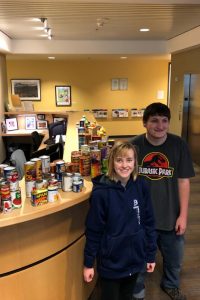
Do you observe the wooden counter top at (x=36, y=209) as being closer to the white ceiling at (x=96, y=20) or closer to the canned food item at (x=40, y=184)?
the canned food item at (x=40, y=184)

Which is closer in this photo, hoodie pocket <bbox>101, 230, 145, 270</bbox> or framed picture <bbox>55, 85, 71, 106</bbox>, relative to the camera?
hoodie pocket <bbox>101, 230, 145, 270</bbox>

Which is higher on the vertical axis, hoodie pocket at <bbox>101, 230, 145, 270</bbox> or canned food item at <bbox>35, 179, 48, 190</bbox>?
canned food item at <bbox>35, 179, 48, 190</bbox>

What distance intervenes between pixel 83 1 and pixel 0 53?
394cm

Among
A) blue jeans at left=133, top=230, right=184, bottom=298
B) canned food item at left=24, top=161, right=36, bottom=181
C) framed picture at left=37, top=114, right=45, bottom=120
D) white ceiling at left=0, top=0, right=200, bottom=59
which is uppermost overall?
white ceiling at left=0, top=0, right=200, bottom=59

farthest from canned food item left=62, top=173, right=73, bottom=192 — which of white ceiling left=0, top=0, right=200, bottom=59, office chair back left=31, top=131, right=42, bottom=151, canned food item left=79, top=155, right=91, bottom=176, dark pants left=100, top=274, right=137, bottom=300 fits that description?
office chair back left=31, top=131, right=42, bottom=151

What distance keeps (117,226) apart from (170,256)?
908mm

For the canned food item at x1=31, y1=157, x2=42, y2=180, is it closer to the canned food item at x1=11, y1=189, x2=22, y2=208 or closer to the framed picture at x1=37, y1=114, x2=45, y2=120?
the canned food item at x1=11, y1=189, x2=22, y2=208

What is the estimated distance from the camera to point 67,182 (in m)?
1.88

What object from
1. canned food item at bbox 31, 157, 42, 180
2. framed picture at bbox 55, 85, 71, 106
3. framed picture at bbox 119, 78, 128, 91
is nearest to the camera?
canned food item at bbox 31, 157, 42, 180

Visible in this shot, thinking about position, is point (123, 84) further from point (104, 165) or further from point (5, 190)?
point (5, 190)

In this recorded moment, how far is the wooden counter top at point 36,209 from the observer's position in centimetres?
154

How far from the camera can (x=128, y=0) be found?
339 cm

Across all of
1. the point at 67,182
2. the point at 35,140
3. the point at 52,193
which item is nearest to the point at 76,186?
the point at 67,182

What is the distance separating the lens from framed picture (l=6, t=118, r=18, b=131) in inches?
267
